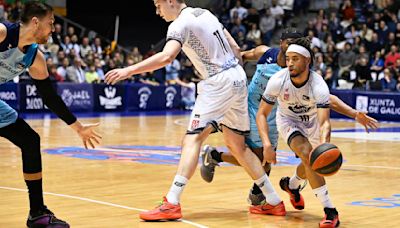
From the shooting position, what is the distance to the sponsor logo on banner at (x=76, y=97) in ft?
76.9

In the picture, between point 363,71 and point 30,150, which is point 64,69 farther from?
point 30,150

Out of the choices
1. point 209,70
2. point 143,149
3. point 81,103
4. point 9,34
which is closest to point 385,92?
point 81,103

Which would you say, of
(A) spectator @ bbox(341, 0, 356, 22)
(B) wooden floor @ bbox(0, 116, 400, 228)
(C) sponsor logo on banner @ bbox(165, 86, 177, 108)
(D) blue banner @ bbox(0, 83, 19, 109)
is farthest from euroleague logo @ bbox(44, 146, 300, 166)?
(A) spectator @ bbox(341, 0, 356, 22)

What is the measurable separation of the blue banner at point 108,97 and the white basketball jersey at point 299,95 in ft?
55.4

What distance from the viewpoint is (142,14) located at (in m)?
32.0

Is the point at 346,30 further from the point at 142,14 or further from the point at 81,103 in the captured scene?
the point at 81,103

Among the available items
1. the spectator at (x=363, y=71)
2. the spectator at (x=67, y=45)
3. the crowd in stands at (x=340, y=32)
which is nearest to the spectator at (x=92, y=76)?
the spectator at (x=67, y=45)

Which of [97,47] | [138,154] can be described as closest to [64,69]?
[97,47]

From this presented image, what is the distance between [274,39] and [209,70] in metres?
22.7

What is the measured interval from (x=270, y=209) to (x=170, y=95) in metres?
18.4

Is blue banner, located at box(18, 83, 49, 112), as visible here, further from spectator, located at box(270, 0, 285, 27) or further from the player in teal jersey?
the player in teal jersey

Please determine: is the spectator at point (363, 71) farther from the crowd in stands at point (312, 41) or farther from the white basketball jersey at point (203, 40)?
the white basketball jersey at point (203, 40)

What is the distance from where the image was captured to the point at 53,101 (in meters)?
6.96

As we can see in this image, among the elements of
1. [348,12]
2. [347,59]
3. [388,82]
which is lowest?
[388,82]
